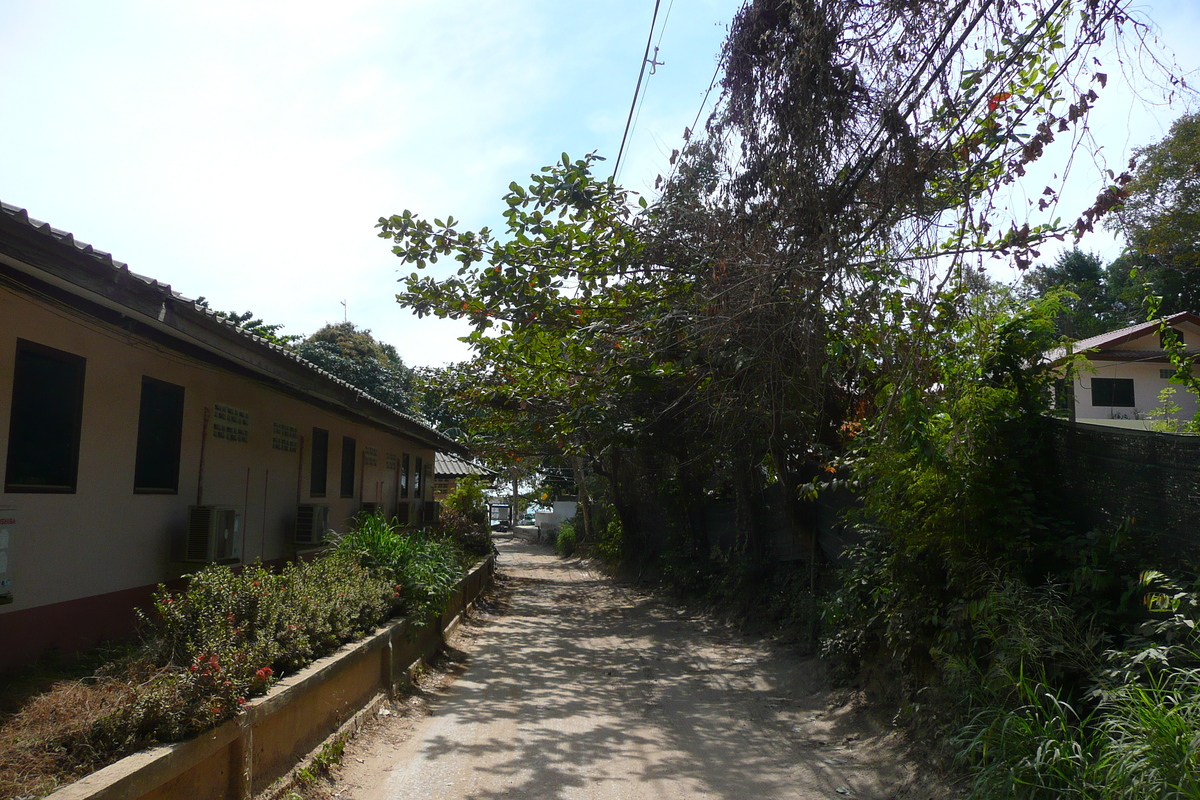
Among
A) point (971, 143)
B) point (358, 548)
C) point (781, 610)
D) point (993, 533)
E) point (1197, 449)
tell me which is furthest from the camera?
point (781, 610)

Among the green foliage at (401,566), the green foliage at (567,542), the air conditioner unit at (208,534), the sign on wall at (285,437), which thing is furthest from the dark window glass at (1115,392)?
the green foliage at (567,542)

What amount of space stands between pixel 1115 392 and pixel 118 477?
22.1 meters

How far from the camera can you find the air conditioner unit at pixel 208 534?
7609mm

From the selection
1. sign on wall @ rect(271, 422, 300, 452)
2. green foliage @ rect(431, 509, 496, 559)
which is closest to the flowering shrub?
sign on wall @ rect(271, 422, 300, 452)

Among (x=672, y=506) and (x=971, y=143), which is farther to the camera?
(x=672, y=506)

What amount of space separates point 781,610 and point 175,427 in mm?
8808

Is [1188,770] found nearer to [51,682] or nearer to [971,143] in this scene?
[971,143]

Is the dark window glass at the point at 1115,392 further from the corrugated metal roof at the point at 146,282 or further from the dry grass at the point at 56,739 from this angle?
the dry grass at the point at 56,739

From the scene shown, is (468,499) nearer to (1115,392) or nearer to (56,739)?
(1115,392)

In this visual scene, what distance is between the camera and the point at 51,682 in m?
5.00

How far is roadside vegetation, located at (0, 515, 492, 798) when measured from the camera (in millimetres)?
3568

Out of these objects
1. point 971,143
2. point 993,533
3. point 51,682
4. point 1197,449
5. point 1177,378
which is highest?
point 971,143

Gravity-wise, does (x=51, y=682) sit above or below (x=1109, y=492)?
below

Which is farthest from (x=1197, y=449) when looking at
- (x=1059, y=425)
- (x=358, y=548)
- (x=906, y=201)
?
(x=358, y=548)
